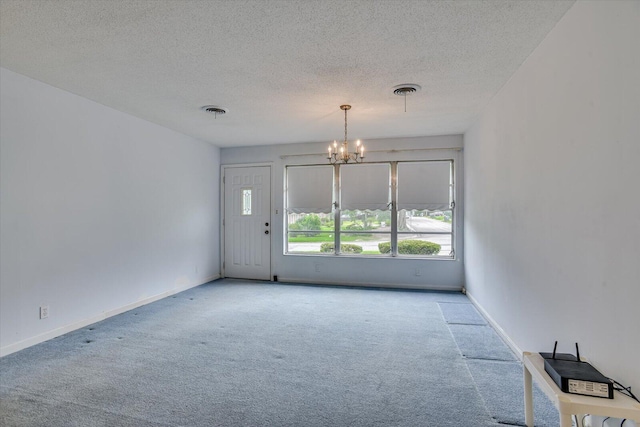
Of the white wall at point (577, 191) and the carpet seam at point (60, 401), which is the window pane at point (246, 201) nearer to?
the carpet seam at point (60, 401)

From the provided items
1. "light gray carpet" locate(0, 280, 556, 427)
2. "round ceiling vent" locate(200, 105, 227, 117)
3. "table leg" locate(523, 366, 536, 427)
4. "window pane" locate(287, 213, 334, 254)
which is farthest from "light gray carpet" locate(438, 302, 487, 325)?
"round ceiling vent" locate(200, 105, 227, 117)

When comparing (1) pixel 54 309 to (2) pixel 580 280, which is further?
(1) pixel 54 309

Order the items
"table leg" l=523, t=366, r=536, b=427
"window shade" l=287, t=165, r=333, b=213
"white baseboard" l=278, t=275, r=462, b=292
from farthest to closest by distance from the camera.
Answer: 1. "window shade" l=287, t=165, r=333, b=213
2. "white baseboard" l=278, t=275, r=462, b=292
3. "table leg" l=523, t=366, r=536, b=427

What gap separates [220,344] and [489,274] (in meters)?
3.09

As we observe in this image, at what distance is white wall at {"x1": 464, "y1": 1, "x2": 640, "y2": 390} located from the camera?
1.52 meters

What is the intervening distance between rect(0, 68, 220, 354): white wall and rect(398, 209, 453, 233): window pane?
368cm

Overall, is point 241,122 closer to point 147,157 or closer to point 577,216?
point 147,157

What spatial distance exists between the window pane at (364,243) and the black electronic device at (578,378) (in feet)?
12.9

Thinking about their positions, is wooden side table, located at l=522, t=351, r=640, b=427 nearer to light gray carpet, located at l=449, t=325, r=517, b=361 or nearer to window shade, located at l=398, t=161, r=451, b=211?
light gray carpet, located at l=449, t=325, r=517, b=361

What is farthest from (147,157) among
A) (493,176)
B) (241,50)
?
(493,176)

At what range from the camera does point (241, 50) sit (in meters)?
2.54

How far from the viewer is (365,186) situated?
5.77 meters

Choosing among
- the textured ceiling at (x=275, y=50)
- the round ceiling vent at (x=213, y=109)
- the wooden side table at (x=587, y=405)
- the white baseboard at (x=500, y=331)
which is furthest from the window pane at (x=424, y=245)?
the wooden side table at (x=587, y=405)

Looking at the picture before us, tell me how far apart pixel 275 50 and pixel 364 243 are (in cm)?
393
